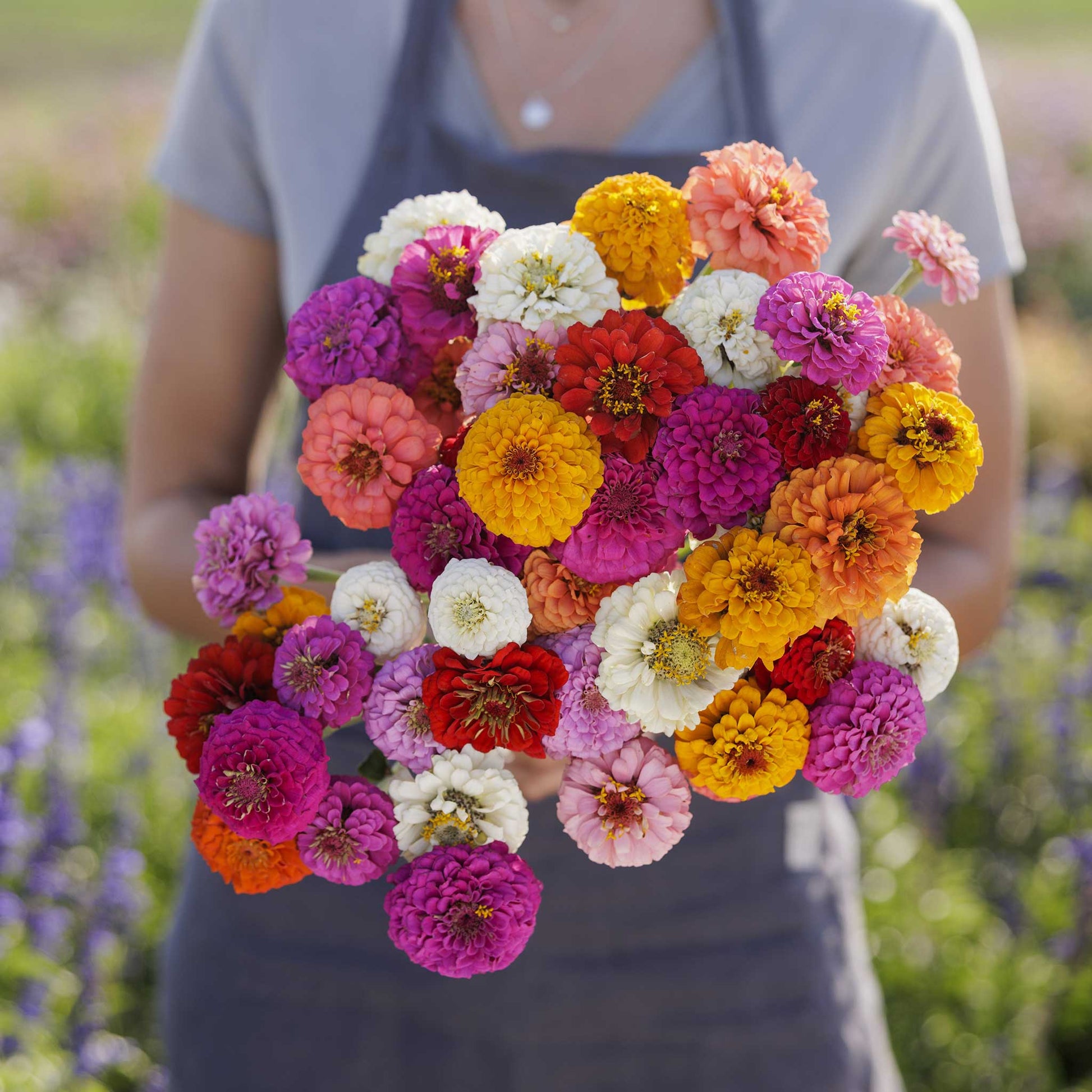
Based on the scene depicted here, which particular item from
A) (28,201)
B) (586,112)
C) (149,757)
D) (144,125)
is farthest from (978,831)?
(144,125)

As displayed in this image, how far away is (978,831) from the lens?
2756mm

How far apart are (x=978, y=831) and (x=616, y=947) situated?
1.80 meters

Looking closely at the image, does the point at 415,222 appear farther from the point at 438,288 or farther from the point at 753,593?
the point at 753,593

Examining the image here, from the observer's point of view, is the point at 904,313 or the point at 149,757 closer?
the point at 904,313

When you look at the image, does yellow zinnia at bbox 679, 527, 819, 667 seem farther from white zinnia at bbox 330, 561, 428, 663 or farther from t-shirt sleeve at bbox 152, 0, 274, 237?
t-shirt sleeve at bbox 152, 0, 274, 237

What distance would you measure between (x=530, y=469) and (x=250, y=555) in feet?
0.70

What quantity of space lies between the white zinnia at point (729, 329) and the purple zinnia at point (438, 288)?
13cm

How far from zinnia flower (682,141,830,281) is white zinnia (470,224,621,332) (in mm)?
75

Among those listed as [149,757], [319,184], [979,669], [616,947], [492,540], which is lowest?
[979,669]

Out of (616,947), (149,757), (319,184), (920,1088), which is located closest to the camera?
(319,184)

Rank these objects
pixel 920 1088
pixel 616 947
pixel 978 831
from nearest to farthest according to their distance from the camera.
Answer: pixel 616 947, pixel 920 1088, pixel 978 831

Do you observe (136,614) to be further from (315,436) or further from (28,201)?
(28,201)

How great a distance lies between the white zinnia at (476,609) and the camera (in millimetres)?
607

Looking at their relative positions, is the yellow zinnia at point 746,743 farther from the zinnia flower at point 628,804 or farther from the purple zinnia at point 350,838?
the purple zinnia at point 350,838
